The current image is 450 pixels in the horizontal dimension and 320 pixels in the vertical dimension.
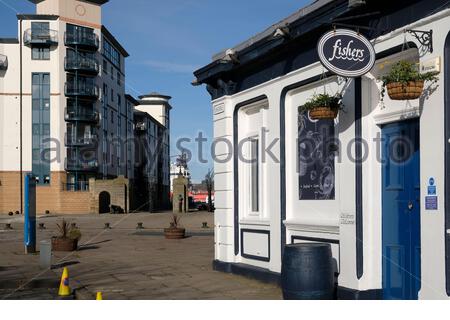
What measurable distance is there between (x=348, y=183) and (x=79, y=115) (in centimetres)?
5504

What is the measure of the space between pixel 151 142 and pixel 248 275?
256ft

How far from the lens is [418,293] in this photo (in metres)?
7.50

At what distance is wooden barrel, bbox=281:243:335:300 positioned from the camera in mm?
8008

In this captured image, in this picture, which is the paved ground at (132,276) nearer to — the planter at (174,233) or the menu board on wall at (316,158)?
the menu board on wall at (316,158)

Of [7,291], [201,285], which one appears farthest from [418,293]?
[7,291]

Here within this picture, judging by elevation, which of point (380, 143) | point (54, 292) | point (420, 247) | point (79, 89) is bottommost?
point (54, 292)

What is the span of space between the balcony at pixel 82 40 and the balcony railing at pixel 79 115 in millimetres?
6550

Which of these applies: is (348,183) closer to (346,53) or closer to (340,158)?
(340,158)

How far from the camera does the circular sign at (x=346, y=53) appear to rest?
777cm

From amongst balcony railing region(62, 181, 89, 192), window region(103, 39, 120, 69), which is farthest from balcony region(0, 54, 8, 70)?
balcony railing region(62, 181, 89, 192)

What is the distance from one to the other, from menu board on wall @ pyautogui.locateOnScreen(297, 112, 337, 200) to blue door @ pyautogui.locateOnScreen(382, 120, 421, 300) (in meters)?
1.29

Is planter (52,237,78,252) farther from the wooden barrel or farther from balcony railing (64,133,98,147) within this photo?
balcony railing (64,133,98,147)

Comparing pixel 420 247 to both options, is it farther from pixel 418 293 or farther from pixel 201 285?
pixel 201 285

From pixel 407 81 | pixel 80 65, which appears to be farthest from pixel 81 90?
pixel 407 81
